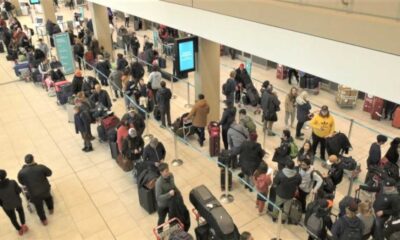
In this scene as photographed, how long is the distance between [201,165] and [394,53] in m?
5.55

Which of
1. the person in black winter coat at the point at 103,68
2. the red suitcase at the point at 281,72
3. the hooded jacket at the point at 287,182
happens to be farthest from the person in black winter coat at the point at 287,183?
the red suitcase at the point at 281,72

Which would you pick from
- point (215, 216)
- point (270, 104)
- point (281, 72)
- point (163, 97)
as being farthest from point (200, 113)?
point (281, 72)

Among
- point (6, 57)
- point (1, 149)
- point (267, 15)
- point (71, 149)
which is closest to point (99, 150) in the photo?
point (71, 149)

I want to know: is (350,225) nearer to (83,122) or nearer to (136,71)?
(83,122)

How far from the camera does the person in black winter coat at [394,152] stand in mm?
7988

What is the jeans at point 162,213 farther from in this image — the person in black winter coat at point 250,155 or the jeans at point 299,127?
the jeans at point 299,127

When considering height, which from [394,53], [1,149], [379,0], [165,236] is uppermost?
[379,0]

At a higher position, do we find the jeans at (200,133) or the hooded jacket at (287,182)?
the hooded jacket at (287,182)

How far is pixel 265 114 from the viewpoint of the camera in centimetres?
1051

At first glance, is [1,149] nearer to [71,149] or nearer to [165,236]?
[71,149]

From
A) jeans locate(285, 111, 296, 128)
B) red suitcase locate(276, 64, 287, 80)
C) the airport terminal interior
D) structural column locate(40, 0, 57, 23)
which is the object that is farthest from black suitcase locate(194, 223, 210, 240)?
structural column locate(40, 0, 57, 23)

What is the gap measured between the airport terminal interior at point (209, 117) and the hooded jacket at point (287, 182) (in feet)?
1.09

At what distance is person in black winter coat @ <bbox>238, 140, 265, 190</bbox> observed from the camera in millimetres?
7703

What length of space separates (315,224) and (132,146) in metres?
4.35
